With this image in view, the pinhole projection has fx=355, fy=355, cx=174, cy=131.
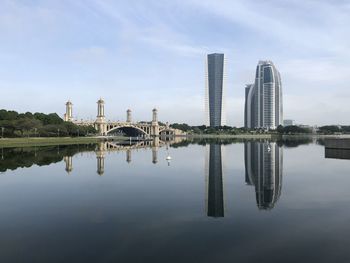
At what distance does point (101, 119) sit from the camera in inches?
7308

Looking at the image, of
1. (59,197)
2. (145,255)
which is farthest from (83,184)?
(145,255)

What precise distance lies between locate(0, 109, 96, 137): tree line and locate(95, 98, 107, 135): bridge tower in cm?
4262

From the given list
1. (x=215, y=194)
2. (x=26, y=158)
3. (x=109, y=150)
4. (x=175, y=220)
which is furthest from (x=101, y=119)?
(x=175, y=220)

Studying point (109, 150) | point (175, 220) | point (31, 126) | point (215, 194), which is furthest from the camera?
point (31, 126)

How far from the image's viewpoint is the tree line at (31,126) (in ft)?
318

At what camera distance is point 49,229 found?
46.9 ft

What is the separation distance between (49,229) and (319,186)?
19319 millimetres

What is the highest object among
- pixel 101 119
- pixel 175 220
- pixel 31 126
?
pixel 101 119

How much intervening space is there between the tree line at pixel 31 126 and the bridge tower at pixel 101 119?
140 feet

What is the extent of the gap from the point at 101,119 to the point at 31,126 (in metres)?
87.5

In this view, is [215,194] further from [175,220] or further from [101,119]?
[101,119]

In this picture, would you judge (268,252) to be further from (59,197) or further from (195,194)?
(59,197)

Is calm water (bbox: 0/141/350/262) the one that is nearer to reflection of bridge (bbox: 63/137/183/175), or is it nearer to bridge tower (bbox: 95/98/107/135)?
reflection of bridge (bbox: 63/137/183/175)

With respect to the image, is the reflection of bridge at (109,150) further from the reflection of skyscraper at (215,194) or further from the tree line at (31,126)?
the tree line at (31,126)
